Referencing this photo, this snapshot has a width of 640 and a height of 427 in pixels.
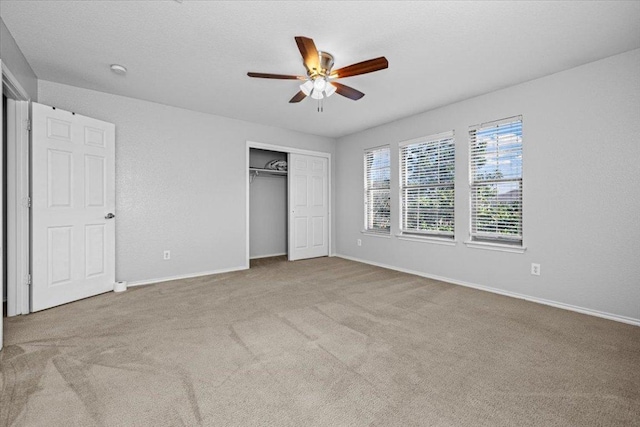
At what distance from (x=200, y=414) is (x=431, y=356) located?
1.56 m

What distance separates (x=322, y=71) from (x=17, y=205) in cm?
328

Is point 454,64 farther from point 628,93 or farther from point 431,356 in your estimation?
point 431,356

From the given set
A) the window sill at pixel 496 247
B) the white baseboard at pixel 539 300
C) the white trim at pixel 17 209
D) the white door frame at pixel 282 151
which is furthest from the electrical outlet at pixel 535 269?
the white trim at pixel 17 209

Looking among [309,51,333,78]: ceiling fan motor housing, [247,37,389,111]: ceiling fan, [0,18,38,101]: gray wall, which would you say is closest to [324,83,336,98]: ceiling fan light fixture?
[247,37,389,111]: ceiling fan

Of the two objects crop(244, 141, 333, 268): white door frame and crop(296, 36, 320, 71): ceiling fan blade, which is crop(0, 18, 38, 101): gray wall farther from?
crop(244, 141, 333, 268): white door frame

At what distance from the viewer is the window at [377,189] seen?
517 cm

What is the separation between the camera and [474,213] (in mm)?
3896

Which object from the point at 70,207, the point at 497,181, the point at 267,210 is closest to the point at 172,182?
the point at 70,207

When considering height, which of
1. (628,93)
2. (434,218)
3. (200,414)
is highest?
(628,93)

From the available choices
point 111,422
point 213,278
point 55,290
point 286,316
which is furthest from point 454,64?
point 55,290

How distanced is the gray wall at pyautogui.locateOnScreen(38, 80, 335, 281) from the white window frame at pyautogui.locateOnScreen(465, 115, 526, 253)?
3462 mm

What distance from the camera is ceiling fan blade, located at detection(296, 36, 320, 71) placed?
84.0 inches

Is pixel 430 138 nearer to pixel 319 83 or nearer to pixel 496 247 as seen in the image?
pixel 496 247

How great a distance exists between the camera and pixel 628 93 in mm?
2688
